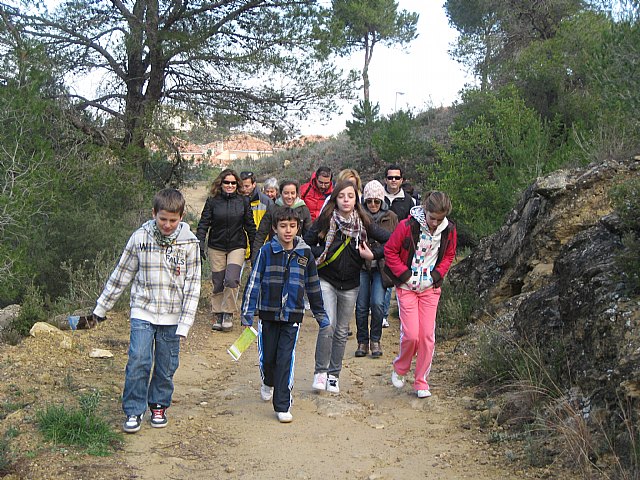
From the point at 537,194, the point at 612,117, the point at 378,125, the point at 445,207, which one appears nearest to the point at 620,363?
the point at 445,207

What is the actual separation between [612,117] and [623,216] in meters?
8.00

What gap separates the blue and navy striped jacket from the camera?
6.07 meters

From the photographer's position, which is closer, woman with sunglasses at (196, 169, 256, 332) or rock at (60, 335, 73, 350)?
rock at (60, 335, 73, 350)

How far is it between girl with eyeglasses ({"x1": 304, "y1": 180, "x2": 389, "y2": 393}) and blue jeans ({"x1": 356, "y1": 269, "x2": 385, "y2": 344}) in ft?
3.90

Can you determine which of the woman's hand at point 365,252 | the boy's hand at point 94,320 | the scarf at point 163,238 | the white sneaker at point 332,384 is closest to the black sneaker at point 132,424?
the boy's hand at point 94,320

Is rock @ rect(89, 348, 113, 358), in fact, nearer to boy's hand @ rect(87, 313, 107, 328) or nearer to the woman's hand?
boy's hand @ rect(87, 313, 107, 328)

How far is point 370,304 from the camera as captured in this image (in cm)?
829

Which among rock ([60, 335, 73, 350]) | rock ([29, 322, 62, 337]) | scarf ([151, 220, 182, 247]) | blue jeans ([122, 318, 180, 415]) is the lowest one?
rock ([60, 335, 73, 350])

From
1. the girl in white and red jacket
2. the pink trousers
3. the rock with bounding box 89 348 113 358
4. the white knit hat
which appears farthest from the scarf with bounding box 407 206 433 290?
the rock with bounding box 89 348 113 358

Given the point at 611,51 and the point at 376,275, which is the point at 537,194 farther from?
the point at 611,51

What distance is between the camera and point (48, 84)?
544 inches

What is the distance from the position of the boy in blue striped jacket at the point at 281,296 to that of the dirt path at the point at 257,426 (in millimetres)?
376

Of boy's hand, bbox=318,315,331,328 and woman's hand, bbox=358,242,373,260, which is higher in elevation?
woman's hand, bbox=358,242,373,260

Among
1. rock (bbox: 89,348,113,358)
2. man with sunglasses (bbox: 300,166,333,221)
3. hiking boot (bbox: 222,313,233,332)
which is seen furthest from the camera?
hiking boot (bbox: 222,313,233,332)
